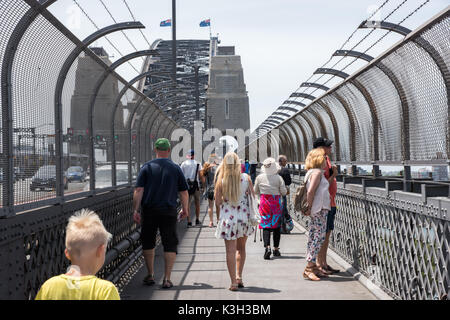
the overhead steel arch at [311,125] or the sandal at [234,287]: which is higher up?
the overhead steel arch at [311,125]

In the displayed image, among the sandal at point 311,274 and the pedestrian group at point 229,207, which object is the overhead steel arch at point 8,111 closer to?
the pedestrian group at point 229,207

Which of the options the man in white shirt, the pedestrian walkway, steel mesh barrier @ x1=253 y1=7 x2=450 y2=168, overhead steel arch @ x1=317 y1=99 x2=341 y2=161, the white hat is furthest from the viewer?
the man in white shirt

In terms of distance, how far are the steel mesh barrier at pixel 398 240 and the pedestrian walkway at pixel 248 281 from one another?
0.35 meters

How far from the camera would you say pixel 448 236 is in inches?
196

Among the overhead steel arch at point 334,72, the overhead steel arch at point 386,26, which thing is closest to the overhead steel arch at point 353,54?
the overhead steel arch at point 334,72

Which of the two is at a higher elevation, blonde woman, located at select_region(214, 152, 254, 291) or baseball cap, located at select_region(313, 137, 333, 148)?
baseball cap, located at select_region(313, 137, 333, 148)

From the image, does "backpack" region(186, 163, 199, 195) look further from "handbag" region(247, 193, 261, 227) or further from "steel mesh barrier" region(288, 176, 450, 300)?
"handbag" region(247, 193, 261, 227)

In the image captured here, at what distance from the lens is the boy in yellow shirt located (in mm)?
2752

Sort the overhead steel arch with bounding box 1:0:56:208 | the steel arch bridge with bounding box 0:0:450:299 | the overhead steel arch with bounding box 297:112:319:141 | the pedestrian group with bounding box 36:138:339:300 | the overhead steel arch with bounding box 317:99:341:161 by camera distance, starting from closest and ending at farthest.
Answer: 1. the overhead steel arch with bounding box 1:0:56:208
2. the steel arch bridge with bounding box 0:0:450:299
3. the pedestrian group with bounding box 36:138:339:300
4. the overhead steel arch with bounding box 317:99:341:161
5. the overhead steel arch with bounding box 297:112:319:141

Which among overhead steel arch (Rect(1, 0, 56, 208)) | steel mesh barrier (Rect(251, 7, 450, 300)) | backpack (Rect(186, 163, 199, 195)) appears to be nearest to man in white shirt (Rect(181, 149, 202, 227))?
backpack (Rect(186, 163, 199, 195))

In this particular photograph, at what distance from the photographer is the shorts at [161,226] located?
740 cm

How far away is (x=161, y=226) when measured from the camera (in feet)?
24.4

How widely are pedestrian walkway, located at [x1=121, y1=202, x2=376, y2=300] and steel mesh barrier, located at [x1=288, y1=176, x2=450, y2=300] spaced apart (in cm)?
35
